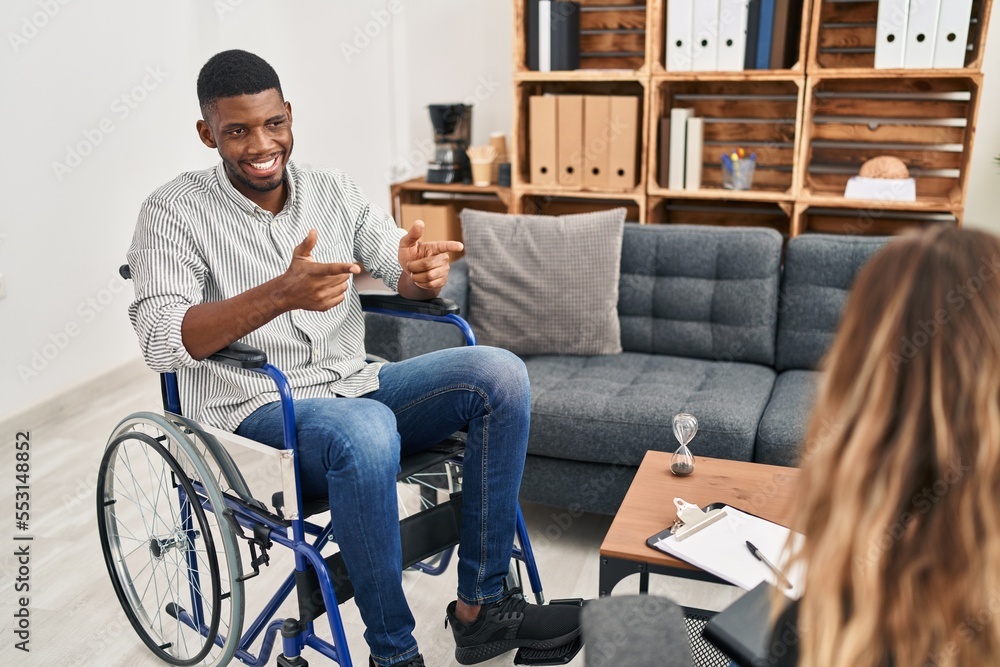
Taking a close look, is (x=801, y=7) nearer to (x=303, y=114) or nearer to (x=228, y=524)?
(x=303, y=114)

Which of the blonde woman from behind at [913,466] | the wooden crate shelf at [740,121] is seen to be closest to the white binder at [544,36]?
the wooden crate shelf at [740,121]

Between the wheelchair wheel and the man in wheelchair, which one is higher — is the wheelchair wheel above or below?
below

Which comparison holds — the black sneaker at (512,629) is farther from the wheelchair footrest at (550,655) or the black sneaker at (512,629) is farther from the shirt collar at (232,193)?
the shirt collar at (232,193)

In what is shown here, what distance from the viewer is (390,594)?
4.87ft

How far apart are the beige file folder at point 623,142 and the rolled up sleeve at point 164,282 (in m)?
1.99

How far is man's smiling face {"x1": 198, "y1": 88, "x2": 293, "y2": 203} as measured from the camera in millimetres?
1639

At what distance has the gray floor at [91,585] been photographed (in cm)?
185

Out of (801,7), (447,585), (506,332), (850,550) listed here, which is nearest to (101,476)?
(447,585)

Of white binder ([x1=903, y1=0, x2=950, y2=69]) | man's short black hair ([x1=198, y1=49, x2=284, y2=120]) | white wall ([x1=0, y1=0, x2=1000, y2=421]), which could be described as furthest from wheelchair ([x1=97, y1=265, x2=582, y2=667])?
white binder ([x1=903, y1=0, x2=950, y2=69])

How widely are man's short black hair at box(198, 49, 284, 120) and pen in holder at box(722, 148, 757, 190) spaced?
2.02 metres

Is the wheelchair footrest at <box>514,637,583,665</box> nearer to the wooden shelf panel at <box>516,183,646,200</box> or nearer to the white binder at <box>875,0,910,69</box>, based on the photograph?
the wooden shelf panel at <box>516,183,646,200</box>

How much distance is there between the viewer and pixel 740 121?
3291mm

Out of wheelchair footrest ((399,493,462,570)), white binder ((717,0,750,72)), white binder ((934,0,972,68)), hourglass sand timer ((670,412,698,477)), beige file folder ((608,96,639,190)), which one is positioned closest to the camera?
wheelchair footrest ((399,493,462,570))

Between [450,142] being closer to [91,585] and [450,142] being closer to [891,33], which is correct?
[891,33]
